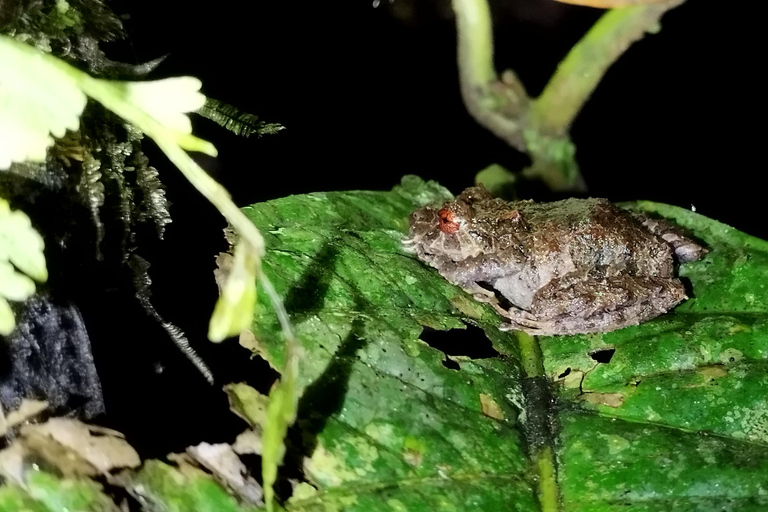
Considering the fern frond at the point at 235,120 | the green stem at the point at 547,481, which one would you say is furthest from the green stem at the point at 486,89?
the green stem at the point at 547,481

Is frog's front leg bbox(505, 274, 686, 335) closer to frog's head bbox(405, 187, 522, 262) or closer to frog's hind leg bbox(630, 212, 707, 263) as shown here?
frog's hind leg bbox(630, 212, 707, 263)

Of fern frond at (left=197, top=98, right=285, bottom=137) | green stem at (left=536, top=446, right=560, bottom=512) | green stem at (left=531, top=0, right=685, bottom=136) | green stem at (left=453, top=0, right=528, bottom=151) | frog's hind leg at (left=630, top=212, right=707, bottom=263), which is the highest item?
green stem at (left=531, top=0, right=685, bottom=136)

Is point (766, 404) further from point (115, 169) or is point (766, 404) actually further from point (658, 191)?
point (658, 191)

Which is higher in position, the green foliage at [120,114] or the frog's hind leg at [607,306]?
the frog's hind leg at [607,306]

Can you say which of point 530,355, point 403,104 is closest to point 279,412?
point 530,355

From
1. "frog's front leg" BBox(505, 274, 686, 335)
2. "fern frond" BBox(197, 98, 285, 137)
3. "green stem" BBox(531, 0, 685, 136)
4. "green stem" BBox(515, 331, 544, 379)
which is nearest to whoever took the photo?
"fern frond" BBox(197, 98, 285, 137)

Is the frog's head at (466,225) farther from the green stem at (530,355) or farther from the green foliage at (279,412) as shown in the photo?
the green foliage at (279,412)

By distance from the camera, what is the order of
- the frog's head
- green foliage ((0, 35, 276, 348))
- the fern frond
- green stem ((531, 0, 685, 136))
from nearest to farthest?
green foliage ((0, 35, 276, 348)) < the fern frond < the frog's head < green stem ((531, 0, 685, 136))

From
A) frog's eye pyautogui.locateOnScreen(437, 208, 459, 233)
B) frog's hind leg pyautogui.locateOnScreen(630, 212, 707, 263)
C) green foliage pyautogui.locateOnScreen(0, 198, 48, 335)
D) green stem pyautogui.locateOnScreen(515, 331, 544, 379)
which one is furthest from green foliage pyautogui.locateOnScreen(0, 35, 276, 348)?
frog's hind leg pyautogui.locateOnScreen(630, 212, 707, 263)

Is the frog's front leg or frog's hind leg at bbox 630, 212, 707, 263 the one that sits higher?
frog's hind leg at bbox 630, 212, 707, 263
